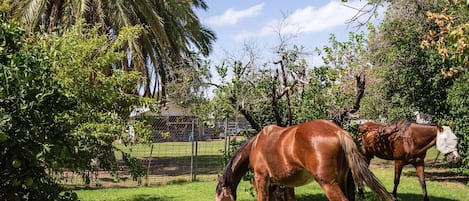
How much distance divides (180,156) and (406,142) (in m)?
11.7

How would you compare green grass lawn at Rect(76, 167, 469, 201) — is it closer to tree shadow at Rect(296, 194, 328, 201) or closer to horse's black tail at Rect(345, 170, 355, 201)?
tree shadow at Rect(296, 194, 328, 201)

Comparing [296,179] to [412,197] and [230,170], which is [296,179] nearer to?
[230,170]

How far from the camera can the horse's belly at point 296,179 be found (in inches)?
220

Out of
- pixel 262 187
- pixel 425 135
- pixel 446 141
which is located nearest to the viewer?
pixel 262 187

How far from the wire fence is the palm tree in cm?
169

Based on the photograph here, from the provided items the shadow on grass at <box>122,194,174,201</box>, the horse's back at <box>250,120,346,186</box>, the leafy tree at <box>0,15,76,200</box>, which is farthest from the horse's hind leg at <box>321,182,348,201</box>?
the shadow on grass at <box>122,194,174,201</box>

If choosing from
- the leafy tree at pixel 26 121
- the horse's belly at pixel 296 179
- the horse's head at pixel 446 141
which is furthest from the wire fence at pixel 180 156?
the leafy tree at pixel 26 121

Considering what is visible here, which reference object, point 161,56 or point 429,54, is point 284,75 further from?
point 161,56

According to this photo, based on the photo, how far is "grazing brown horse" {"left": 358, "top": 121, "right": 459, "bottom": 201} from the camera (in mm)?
8797

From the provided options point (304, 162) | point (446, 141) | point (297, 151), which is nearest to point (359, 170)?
point (304, 162)

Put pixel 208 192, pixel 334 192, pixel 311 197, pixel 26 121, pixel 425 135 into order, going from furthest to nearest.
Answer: pixel 208 192, pixel 311 197, pixel 425 135, pixel 334 192, pixel 26 121

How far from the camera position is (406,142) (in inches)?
365

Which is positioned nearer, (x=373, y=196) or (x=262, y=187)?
(x=262, y=187)

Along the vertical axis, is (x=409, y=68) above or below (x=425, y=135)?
above
